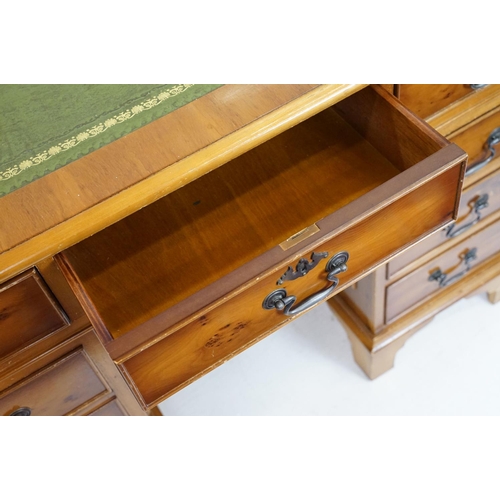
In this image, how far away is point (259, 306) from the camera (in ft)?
2.23

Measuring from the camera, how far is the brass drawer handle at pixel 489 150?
0.93 metres

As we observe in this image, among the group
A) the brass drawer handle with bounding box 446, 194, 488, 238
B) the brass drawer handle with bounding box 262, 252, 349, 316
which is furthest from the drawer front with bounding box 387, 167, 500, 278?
the brass drawer handle with bounding box 262, 252, 349, 316

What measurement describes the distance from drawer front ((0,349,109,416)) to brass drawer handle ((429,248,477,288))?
22.4 inches

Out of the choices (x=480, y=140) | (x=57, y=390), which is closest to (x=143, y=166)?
(x=57, y=390)

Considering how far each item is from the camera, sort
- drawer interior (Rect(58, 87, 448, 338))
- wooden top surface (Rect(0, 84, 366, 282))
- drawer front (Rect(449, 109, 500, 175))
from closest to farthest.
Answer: wooden top surface (Rect(0, 84, 366, 282)) < drawer interior (Rect(58, 87, 448, 338)) < drawer front (Rect(449, 109, 500, 175))

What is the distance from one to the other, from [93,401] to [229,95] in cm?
49

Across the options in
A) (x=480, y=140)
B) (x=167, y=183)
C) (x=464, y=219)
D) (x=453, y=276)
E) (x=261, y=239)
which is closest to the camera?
(x=167, y=183)

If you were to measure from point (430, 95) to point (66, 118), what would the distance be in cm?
44

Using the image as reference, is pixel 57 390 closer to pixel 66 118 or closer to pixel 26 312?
pixel 26 312

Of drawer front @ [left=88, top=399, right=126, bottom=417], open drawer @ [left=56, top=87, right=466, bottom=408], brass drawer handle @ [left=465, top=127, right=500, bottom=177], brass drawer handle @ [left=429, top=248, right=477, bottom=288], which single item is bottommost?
brass drawer handle @ [left=429, top=248, right=477, bottom=288]

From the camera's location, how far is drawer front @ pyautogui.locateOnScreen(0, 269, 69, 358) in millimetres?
676

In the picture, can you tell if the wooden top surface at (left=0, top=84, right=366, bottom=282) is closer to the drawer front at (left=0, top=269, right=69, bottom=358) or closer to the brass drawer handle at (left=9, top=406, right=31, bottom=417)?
the drawer front at (left=0, top=269, right=69, bottom=358)

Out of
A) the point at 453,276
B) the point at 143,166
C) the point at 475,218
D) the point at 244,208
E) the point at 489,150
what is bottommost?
the point at 453,276

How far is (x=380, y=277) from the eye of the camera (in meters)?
0.99
